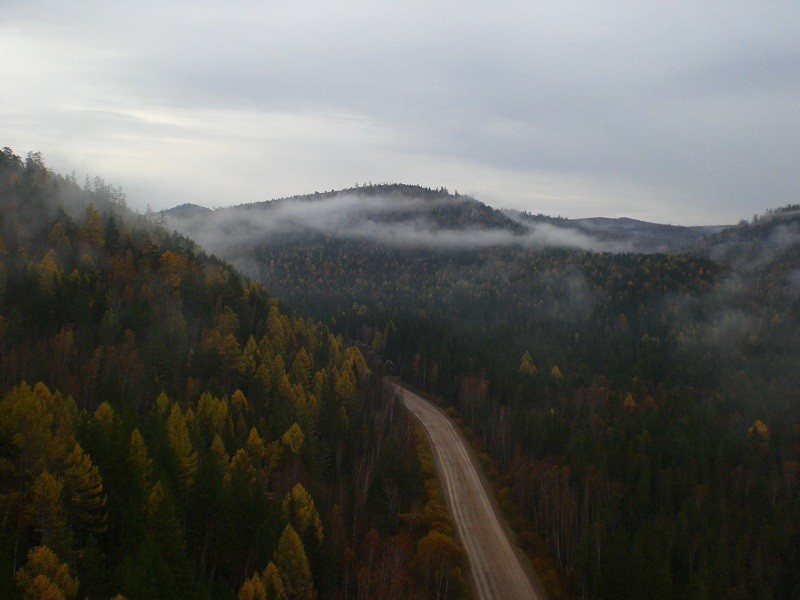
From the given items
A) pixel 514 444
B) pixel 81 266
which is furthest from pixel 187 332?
pixel 514 444

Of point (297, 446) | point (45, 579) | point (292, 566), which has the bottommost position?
point (292, 566)

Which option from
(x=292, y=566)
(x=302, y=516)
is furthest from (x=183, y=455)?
(x=292, y=566)

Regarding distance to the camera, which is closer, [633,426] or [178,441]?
[178,441]

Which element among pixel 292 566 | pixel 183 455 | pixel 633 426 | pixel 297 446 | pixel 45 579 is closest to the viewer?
pixel 45 579

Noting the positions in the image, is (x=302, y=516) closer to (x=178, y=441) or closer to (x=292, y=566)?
(x=292, y=566)

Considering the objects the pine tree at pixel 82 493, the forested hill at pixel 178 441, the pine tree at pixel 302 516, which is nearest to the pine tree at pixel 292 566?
the forested hill at pixel 178 441

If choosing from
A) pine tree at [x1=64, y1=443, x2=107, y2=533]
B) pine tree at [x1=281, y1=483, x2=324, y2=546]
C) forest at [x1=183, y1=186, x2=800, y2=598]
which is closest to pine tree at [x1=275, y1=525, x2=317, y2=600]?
pine tree at [x1=281, y1=483, x2=324, y2=546]

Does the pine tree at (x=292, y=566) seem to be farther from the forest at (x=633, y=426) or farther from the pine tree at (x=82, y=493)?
the forest at (x=633, y=426)

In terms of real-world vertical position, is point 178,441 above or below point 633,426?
above

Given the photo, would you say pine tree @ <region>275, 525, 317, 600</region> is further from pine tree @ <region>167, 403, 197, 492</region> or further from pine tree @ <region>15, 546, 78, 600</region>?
pine tree @ <region>15, 546, 78, 600</region>
